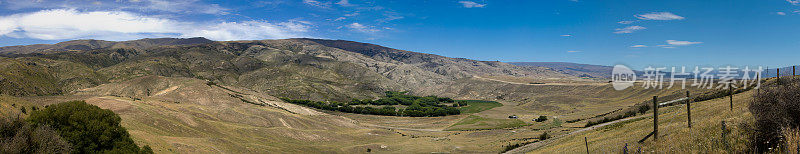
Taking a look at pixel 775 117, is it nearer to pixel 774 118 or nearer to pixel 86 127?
pixel 774 118

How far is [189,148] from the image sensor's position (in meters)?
36.2

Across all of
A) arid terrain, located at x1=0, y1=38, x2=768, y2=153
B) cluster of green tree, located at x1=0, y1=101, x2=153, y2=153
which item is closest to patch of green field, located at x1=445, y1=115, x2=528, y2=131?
arid terrain, located at x1=0, y1=38, x2=768, y2=153

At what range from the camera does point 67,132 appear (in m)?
24.6

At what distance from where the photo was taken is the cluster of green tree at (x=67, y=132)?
1847 centimetres

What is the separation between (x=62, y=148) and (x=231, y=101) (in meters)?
97.5

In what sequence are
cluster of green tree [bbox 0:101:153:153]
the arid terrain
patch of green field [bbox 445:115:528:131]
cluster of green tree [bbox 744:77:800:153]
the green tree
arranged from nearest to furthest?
cluster of green tree [bbox 744:77:800:153] < cluster of green tree [bbox 0:101:153:153] < the green tree < the arid terrain < patch of green field [bbox 445:115:528:131]

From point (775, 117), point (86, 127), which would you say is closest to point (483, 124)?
point (86, 127)

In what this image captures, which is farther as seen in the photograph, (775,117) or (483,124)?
(483,124)

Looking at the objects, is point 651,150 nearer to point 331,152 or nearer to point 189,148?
point 189,148

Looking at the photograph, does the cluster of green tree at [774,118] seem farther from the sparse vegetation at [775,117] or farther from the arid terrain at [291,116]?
the arid terrain at [291,116]

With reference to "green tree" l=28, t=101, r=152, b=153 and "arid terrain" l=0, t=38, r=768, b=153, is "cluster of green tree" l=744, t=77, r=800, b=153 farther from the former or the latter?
"green tree" l=28, t=101, r=152, b=153

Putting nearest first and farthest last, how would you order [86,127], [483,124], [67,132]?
[67,132]
[86,127]
[483,124]

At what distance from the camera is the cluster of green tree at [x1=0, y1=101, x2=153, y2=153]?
60.6 feet

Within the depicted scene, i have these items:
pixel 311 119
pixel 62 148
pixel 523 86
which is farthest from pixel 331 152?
pixel 523 86
